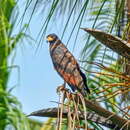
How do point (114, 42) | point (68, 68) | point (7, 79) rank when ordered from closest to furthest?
point (114, 42)
point (68, 68)
point (7, 79)

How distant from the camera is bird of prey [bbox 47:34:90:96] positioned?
3504 millimetres

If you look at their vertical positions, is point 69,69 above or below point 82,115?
above

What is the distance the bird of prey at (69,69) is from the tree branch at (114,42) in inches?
37.6

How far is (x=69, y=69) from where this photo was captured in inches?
151

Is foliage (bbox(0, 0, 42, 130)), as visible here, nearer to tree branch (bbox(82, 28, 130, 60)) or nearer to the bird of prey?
the bird of prey

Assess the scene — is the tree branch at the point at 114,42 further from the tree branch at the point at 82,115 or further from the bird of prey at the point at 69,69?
the bird of prey at the point at 69,69

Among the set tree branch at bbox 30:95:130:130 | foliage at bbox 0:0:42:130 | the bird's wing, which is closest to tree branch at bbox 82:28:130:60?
tree branch at bbox 30:95:130:130

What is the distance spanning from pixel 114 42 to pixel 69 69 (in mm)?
1664

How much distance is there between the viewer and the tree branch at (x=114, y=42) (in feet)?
7.12

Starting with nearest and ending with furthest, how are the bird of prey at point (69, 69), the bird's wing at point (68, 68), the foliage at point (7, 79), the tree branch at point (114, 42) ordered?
1. the tree branch at point (114, 42)
2. the bird of prey at point (69, 69)
3. the bird's wing at point (68, 68)
4. the foliage at point (7, 79)

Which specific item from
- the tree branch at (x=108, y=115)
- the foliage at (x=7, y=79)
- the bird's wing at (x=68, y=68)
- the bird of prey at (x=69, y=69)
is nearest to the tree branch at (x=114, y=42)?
the tree branch at (x=108, y=115)

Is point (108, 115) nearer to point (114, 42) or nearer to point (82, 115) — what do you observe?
point (82, 115)

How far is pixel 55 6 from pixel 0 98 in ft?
12.8

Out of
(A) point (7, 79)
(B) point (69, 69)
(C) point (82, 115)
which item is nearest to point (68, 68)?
(B) point (69, 69)
